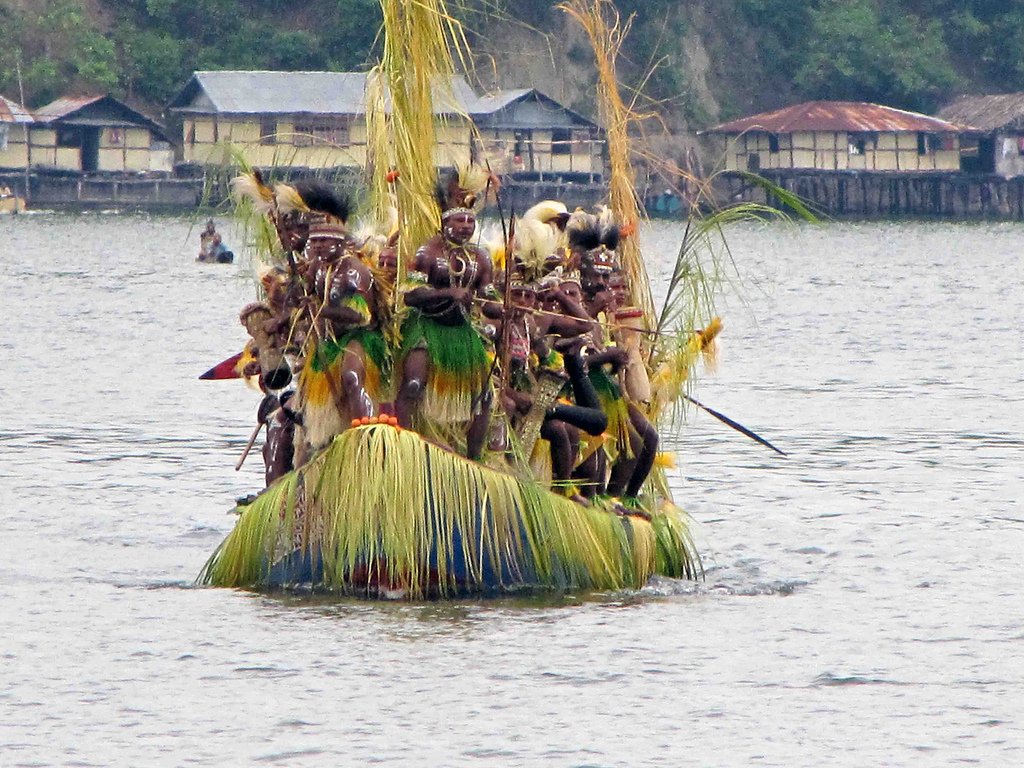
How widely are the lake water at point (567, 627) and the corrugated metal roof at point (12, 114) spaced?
232 feet

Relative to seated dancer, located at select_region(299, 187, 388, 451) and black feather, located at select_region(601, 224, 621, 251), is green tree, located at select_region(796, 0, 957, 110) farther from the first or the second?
seated dancer, located at select_region(299, 187, 388, 451)

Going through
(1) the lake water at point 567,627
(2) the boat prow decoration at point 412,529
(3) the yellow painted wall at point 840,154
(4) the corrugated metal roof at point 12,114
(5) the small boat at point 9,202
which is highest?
(4) the corrugated metal roof at point 12,114

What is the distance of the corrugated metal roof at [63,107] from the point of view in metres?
98.8

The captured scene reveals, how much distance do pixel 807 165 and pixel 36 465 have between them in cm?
8487

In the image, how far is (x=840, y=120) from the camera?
10350 centimetres

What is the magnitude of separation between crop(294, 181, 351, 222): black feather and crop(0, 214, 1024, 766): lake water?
2.55 ft

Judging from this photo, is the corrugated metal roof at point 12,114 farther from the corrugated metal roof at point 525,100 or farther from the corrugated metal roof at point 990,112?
the corrugated metal roof at point 990,112

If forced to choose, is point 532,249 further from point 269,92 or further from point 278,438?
point 269,92

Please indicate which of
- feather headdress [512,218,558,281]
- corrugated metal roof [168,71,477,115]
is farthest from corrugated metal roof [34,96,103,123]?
feather headdress [512,218,558,281]

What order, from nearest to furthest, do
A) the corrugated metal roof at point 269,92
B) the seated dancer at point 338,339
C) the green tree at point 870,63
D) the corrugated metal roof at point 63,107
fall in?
the seated dancer at point 338,339 < the corrugated metal roof at point 269,92 < the corrugated metal roof at point 63,107 < the green tree at point 870,63

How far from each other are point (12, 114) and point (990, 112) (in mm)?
45601

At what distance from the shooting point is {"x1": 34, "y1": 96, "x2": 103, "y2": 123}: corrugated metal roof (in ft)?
324

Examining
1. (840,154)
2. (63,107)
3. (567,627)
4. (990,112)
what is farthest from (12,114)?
(567,627)

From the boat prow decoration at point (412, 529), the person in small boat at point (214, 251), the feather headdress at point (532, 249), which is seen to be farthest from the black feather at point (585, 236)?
the person in small boat at point (214, 251)
